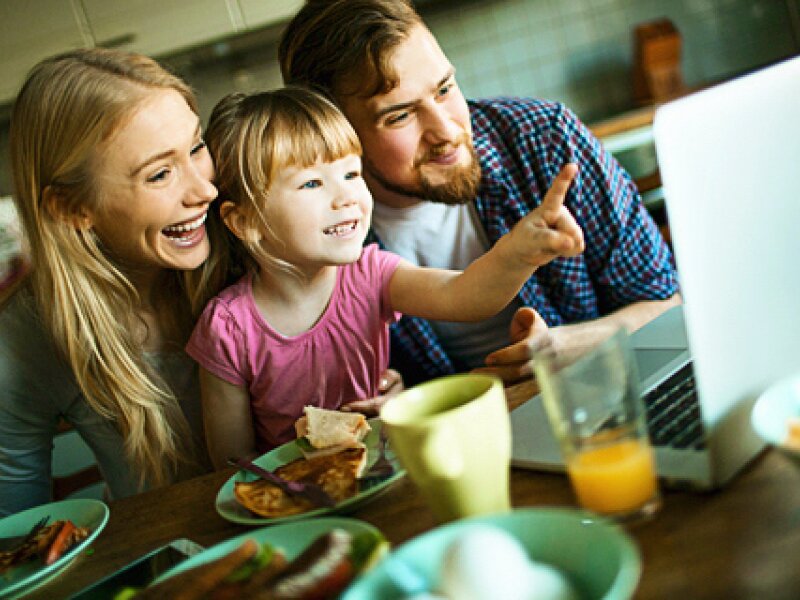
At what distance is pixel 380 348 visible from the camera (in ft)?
4.63

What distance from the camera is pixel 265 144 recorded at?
1240mm

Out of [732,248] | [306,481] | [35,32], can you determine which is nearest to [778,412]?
[732,248]

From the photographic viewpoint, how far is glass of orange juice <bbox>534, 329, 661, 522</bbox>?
1.92ft

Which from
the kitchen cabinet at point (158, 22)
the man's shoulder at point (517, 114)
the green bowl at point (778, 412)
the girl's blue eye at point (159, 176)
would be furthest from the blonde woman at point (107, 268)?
the kitchen cabinet at point (158, 22)

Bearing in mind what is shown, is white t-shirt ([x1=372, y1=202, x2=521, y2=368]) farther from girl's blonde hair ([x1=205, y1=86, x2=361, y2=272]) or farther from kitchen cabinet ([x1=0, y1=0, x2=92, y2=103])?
kitchen cabinet ([x1=0, y1=0, x2=92, y2=103])

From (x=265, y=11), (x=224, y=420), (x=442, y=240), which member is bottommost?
(x=224, y=420)

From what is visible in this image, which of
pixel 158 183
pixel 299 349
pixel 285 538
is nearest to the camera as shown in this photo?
pixel 285 538

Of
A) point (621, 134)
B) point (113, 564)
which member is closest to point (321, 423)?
point (113, 564)

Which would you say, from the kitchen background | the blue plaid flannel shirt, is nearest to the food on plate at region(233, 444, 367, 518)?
the blue plaid flannel shirt

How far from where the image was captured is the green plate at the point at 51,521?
80 cm

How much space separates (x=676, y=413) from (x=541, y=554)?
267mm

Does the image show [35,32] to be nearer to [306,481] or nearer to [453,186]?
[453,186]

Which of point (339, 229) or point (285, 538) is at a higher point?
point (339, 229)

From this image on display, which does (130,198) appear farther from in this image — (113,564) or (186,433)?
(113,564)
